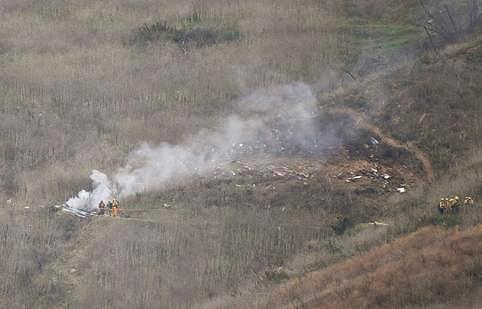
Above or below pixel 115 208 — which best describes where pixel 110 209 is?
A: below

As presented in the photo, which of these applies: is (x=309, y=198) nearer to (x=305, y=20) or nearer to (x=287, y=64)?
(x=287, y=64)

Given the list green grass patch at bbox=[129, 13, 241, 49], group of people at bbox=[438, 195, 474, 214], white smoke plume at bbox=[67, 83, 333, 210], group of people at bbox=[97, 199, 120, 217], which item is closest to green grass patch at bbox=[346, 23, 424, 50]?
green grass patch at bbox=[129, 13, 241, 49]

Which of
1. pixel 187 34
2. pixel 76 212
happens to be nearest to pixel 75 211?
pixel 76 212

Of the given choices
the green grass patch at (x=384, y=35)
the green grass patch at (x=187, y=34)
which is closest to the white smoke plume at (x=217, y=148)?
the green grass patch at (x=384, y=35)

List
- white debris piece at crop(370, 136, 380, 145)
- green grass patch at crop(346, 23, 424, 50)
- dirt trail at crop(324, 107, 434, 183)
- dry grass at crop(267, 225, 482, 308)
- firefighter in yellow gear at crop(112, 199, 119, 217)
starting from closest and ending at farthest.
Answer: dry grass at crop(267, 225, 482, 308)
firefighter in yellow gear at crop(112, 199, 119, 217)
dirt trail at crop(324, 107, 434, 183)
white debris piece at crop(370, 136, 380, 145)
green grass patch at crop(346, 23, 424, 50)

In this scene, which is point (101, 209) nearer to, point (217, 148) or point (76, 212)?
point (76, 212)

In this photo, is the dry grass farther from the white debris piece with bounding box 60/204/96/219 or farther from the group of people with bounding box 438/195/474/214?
the white debris piece with bounding box 60/204/96/219
